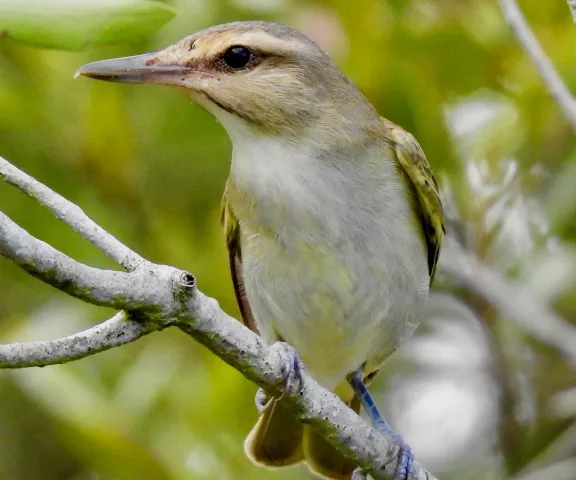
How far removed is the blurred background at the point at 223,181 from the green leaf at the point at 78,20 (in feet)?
6.12

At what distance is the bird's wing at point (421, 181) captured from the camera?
12.2ft

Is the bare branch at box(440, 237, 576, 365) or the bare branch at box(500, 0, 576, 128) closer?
the bare branch at box(500, 0, 576, 128)

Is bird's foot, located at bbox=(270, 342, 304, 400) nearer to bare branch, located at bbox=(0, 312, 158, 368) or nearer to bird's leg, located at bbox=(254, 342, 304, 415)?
bird's leg, located at bbox=(254, 342, 304, 415)

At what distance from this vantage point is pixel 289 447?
4121 mm

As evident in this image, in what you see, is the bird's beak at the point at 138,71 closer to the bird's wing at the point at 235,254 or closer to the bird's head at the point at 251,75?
the bird's head at the point at 251,75

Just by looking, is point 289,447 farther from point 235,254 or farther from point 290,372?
point 290,372

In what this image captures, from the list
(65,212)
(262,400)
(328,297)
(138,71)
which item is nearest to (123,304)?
(65,212)

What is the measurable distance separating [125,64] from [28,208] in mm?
1357

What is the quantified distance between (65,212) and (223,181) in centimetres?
227

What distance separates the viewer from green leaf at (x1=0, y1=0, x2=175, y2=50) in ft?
7.15

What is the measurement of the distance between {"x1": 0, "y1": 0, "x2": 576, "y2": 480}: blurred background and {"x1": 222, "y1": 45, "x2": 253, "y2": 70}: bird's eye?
90cm

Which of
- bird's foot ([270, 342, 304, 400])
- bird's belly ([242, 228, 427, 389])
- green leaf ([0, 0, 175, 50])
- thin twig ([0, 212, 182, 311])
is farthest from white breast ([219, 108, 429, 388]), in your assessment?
thin twig ([0, 212, 182, 311])

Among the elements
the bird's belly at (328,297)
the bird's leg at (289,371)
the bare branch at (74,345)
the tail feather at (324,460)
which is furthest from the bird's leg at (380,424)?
the bare branch at (74,345)

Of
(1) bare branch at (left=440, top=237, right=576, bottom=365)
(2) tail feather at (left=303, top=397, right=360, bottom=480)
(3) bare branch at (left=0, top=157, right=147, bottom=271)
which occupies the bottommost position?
(2) tail feather at (left=303, top=397, right=360, bottom=480)
